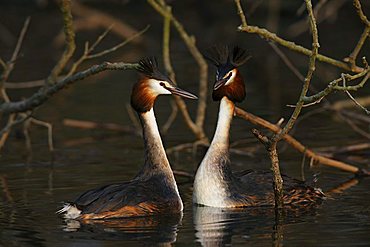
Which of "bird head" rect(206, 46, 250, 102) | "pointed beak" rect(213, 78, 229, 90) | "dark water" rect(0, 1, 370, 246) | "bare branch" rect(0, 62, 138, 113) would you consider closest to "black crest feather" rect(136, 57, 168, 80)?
"bare branch" rect(0, 62, 138, 113)

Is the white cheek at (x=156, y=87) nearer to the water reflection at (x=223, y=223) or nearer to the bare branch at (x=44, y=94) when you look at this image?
the bare branch at (x=44, y=94)

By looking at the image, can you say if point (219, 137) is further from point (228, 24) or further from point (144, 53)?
point (228, 24)

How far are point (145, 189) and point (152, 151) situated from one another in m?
0.61

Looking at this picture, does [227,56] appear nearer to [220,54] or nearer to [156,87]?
[220,54]

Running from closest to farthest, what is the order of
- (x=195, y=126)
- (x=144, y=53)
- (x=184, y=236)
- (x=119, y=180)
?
(x=184, y=236) < (x=119, y=180) < (x=195, y=126) < (x=144, y=53)

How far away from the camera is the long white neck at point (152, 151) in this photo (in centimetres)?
957

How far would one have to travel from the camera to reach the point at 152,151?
9.66 m

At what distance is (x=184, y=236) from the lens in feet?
27.3

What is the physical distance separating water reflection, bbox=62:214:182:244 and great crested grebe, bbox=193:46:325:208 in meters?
0.62

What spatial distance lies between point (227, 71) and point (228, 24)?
17365 millimetres

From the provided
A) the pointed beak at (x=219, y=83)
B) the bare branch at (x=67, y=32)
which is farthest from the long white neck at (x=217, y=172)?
the bare branch at (x=67, y=32)

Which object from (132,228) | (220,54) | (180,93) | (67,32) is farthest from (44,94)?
(132,228)

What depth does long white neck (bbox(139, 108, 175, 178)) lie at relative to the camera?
957cm

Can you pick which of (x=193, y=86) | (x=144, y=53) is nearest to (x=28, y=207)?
(x=193, y=86)
